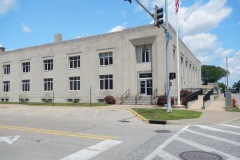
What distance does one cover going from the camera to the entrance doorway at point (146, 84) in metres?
32.0

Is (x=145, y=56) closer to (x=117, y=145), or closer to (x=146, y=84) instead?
(x=146, y=84)

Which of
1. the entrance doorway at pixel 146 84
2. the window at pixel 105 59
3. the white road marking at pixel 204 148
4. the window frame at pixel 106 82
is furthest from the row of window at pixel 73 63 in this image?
the white road marking at pixel 204 148

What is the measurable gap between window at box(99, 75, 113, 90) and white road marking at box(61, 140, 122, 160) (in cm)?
2545

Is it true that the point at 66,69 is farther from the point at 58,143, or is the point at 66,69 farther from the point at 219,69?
the point at 219,69

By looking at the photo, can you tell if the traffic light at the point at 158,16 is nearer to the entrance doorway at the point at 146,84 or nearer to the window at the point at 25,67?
the entrance doorway at the point at 146,84

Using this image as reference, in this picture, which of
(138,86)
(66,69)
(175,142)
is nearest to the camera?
(175,142)

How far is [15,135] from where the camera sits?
10766 millimetres

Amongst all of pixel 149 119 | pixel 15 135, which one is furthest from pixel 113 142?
pixel 149 119

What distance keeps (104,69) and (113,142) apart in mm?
26372

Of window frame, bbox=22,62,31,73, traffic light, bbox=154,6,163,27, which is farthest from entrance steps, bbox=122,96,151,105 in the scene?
window frame, bbox=22,62,31,73

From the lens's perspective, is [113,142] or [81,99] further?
[81,99]

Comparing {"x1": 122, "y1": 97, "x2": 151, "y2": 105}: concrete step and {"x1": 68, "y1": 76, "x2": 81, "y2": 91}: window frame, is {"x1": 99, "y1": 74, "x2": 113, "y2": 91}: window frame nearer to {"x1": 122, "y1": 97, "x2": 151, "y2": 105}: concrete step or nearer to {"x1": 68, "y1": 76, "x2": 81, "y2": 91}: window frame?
{"x1": 122, "y1": 97, "x2": 151, "y2": 105}: concrete step

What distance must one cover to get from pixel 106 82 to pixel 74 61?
23.1ft

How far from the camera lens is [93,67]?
118ft
